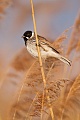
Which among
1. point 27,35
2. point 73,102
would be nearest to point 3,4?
point 73,102

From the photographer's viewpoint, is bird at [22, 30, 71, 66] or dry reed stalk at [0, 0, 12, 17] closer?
dry reed stalk at [0, 0, 12, 17]

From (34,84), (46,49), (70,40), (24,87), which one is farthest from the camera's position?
(46,49)

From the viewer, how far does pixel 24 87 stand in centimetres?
149

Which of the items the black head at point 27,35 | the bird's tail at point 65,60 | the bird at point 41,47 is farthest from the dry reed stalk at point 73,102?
the black head at point 27,35

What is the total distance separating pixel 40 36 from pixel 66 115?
2.50ft

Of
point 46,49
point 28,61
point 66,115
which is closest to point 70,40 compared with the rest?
point 28,61

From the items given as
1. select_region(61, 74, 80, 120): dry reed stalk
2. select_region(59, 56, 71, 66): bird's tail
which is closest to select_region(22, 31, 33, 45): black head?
select_region(59, 56, 71, 66): bird's tail

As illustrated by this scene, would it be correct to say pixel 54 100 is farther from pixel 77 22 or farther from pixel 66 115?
pixel 77 22

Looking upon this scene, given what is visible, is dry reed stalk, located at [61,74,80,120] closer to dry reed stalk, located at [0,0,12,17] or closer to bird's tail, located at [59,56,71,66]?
bird's tail, located at [59,56,71,66]

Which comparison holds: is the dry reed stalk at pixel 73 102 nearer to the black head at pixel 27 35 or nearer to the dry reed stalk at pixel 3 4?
the dry reed stalk at pixel 3 4

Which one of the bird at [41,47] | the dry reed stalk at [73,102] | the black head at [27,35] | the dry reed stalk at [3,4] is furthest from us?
the black head at [27,35]

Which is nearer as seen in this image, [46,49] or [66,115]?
[66,115]

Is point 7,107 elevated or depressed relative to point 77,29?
depressed

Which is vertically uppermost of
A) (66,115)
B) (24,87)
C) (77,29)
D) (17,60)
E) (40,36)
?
(40,36)
